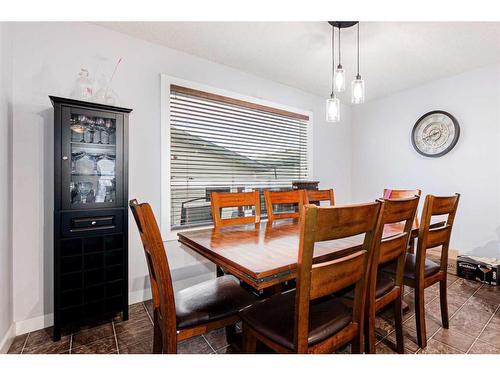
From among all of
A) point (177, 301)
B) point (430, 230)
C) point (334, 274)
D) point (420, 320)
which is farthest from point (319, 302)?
point (430, 230)

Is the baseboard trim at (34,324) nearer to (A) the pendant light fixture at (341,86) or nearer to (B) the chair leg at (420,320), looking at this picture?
(B) the chair leg at (420,320)

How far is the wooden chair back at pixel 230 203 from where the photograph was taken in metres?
2.08

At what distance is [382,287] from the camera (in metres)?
1.55

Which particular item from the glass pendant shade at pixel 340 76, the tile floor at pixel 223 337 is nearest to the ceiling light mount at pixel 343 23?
the glass pendant shade at pixel 340 76

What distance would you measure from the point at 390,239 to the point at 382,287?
384 millimetres

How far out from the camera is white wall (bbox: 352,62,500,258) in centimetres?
301

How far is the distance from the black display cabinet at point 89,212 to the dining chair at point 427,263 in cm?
206

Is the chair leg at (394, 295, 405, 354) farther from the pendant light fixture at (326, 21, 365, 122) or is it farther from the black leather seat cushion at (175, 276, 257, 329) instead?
the pendant light fixture at (326, 21, 365, 122)

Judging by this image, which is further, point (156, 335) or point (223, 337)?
point (223, 337)

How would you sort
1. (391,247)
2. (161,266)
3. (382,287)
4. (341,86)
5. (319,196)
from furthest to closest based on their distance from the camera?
(319,196) → (341,86) → (382,287) → (391,247) → (161,266)

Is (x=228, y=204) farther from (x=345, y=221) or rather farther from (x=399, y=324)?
(x=399, y=324)

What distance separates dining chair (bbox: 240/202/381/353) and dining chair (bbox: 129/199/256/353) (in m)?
0.15

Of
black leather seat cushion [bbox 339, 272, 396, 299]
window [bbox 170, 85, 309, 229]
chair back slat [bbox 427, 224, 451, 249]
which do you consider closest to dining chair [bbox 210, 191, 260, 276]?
window [bbox 170, 85, 309, 229]
